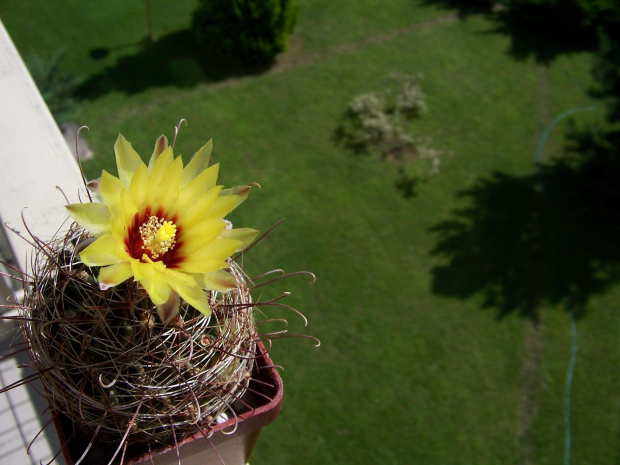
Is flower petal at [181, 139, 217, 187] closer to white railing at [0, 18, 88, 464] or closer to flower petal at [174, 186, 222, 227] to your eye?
flower petal at [174, 186, 222, 227]

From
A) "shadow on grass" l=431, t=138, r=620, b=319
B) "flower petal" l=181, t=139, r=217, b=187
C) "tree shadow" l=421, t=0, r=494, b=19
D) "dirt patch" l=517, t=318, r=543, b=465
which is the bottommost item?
"dirt patch" l=517, t=318, r=543, b=465

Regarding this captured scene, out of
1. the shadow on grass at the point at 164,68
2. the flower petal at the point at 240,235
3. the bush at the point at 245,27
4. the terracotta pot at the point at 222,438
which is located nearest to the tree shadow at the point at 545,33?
the bush at the point at 245,27

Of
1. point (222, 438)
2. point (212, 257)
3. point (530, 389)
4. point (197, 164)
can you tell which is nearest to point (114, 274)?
point (212, 257)

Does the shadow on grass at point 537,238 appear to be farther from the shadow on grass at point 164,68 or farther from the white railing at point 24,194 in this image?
the white railing at point 24,194

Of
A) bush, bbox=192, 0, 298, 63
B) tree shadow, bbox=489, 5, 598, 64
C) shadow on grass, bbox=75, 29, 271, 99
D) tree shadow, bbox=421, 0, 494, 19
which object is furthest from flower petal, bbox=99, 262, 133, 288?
tree shadow, bbox=421, 0, 494, 19

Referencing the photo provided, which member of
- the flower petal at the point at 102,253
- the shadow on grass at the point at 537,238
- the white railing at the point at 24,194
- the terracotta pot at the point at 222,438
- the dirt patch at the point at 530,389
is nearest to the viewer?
the flower petal at the point at 102,253

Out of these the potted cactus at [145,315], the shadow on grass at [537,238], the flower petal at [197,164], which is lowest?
the shadow on grass at [537,238]

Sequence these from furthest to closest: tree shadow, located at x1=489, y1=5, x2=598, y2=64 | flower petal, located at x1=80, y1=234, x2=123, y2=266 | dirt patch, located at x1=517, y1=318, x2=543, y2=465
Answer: tree shadow, located at x1=489, y1=5, x2=598, y2=64 < dirt patch, located at x1=517, y1=318, x2=543, y2=465 < flower petal, located at x1=80, y1=234, x2=123, y2=266
